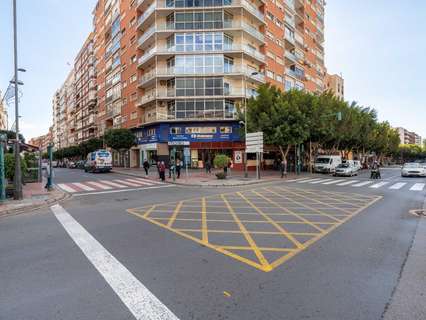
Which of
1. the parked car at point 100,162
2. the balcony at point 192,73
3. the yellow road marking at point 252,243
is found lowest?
the yellow road marking at point 252,243

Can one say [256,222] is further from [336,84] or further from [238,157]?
[336,84]

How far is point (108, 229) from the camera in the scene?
614cm

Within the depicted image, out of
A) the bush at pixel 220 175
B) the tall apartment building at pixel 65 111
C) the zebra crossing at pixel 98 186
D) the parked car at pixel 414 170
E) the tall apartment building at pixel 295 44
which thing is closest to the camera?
the zebra crossing at pixel 98 186

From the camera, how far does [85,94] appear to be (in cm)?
6469

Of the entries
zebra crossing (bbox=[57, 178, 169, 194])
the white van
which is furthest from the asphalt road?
the white van

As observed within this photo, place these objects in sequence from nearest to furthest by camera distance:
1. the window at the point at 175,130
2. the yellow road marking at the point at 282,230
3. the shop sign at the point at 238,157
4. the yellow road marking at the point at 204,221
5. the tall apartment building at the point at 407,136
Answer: the yellow road marking at the point at 282,230 → the yellow road marking at the point at 204,221 → the window at the point at 175,130 → the shop sign at the point at 238,157 → the tall apartment building at the point at 407,136

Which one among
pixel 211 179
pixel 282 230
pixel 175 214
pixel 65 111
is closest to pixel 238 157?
pixel 211 179

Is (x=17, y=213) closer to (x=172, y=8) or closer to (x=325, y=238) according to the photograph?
(x=325, y=238)

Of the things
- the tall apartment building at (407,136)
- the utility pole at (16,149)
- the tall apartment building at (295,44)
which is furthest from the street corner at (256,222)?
the tall apartment building at (407,136)

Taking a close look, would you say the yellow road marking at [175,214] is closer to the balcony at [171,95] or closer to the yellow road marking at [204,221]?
the yellow road marking at [204,221]

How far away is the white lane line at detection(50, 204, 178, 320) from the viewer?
9.07ft

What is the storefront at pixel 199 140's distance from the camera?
30.8 m

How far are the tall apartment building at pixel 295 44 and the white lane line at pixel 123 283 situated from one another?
35.8 meters

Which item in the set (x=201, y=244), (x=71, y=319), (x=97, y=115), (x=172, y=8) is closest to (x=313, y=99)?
(x=172, y=8)
